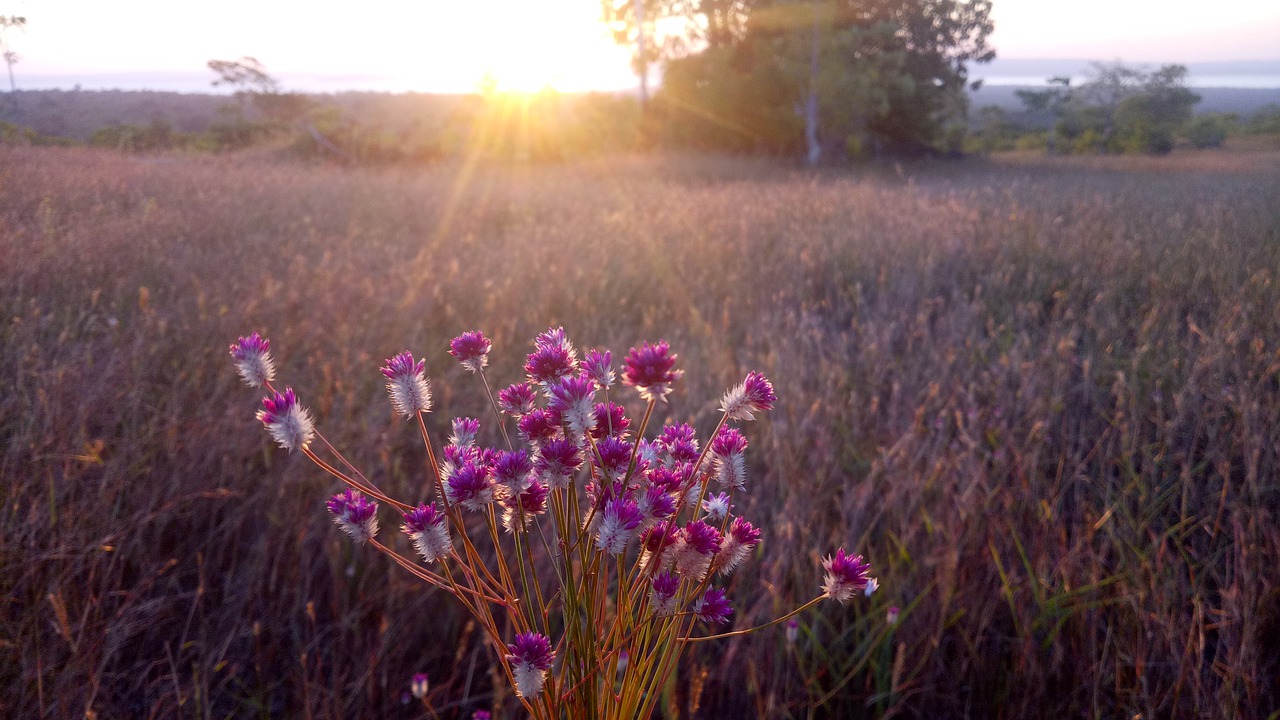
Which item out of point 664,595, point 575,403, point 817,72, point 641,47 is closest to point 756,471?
point 664,595

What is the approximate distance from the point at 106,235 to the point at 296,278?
4.56 feet

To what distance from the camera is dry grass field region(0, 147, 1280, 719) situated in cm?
154

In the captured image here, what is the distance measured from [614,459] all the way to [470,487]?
4.6 inches

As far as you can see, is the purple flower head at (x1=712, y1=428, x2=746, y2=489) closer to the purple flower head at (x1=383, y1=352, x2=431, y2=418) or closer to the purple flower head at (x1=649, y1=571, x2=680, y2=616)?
the purple flower head at (x1=649, y1=571, x2=680, y2=616)

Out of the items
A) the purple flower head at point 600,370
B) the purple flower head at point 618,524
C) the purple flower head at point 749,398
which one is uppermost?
the purple flower head at point 600,370

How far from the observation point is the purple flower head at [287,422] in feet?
1.63

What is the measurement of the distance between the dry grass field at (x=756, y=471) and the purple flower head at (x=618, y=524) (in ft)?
2.35

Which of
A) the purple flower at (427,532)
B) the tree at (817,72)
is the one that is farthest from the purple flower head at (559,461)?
the tree at (817,72)

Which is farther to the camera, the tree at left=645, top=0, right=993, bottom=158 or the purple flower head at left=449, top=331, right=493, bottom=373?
the tree at left=645, top=0, right=993, bottom=158

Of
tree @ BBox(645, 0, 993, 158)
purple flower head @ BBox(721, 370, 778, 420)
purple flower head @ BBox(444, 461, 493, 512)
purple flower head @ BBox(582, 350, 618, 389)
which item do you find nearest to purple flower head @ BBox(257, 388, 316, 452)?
purple flower head @ BBox(444, 461, 493, 512)

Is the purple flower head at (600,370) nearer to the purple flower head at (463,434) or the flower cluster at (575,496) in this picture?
the flower cluster at (575,496)

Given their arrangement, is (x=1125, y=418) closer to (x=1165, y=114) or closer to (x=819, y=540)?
(x=819, y=540)

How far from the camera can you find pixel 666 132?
20.7m

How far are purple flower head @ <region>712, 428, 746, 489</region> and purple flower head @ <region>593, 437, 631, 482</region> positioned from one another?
0.09 meters
